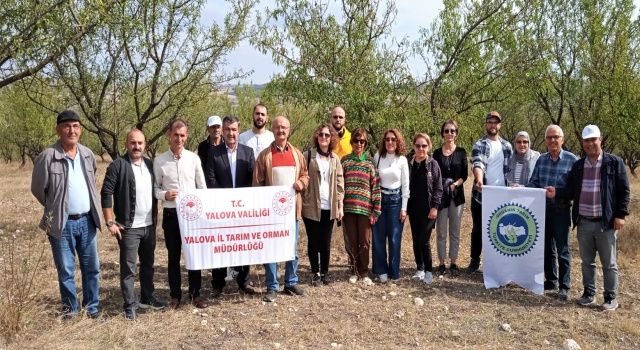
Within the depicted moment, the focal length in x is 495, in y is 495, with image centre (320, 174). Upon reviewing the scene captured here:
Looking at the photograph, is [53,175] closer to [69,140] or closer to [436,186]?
[69,140]

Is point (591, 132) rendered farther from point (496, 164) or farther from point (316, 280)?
point (316, 280)

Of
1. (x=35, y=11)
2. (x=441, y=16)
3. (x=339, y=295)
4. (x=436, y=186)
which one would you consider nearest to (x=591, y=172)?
(x=436, y=186)

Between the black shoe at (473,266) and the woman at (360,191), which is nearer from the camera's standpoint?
the woman at (360,191)

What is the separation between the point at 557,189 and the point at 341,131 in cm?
294

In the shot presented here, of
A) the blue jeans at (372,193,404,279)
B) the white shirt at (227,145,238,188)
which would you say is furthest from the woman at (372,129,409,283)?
the white shirt at (227,145,238,188)

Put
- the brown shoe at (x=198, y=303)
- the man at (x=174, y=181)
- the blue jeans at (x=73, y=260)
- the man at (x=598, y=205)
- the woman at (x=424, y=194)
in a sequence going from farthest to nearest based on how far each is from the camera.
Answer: the woman at (x=424, y=194) < the brown shoe at (x=198, y=303) < the man at (x=598, y=205) < the man at (x=174, y=181) < the blue jeans at (x=73, y=260)

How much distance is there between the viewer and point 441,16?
9.28m

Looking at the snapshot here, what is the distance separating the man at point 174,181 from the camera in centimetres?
557

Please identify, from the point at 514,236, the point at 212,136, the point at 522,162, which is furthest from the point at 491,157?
the point at 212,136

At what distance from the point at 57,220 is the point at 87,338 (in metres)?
1.20

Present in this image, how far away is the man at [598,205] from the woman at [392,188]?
207 centimetres

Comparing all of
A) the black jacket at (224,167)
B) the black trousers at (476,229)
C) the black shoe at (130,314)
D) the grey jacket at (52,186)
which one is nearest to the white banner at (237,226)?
the black jacket at (224,167)

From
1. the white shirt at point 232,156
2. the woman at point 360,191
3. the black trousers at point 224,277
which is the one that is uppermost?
the white shirt at point 232,156

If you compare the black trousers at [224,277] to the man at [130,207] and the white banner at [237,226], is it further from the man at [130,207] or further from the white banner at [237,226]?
the man at [130,207]
